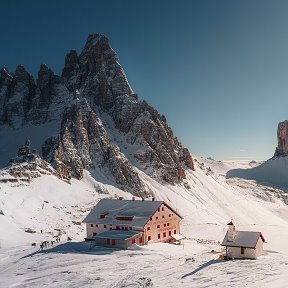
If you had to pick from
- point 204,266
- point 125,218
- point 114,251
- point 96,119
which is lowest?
point 204,266

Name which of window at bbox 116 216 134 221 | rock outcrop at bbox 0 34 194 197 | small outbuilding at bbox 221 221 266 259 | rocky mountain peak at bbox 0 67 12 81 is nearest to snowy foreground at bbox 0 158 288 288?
small outbuilding at bbox 221 221 266 259

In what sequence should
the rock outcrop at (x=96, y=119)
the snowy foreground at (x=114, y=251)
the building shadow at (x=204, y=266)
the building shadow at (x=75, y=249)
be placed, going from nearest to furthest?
Result: the snowy foreground at (x=114, y=251) → the building shadow at (x=204, y=266) → the building shadow at (x=75, y=249) → the rock outcrop at (x=96, y=119)

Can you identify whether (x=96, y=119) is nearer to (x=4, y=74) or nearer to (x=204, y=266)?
(x=4, y=74)

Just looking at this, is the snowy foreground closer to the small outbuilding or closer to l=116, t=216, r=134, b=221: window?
the small outbuilding

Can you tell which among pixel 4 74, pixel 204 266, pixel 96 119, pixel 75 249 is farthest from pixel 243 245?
pixel 4 74

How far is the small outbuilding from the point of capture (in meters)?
50.0

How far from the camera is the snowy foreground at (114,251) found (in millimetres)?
39562

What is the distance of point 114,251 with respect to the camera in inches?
2185

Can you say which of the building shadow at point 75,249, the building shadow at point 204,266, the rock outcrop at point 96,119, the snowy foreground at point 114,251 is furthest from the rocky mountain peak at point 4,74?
the building shadow at point 204,266

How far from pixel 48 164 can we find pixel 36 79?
87.4 meters

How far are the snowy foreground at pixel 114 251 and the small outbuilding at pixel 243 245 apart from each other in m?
1.65

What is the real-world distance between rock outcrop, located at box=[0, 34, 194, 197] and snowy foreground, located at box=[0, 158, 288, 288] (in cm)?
719

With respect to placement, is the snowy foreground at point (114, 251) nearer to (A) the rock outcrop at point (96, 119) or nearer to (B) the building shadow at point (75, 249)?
(B) the building shadow at point (75, 249)

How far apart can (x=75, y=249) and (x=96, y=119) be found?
84207 millimetres
